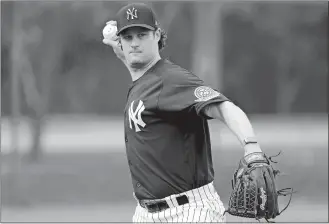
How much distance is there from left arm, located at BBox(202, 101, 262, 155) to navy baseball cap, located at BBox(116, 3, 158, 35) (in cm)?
68

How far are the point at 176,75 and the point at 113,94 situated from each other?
1940cm

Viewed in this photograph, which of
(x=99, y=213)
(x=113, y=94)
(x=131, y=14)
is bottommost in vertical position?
(x=99, y=213)

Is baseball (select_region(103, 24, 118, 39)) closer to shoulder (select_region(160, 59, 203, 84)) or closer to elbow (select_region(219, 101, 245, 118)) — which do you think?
shoulder (select_region(160, 59, 203, 84))

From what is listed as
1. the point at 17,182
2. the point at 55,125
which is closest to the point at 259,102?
the point at 55,125

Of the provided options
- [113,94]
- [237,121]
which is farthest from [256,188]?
[113,94]

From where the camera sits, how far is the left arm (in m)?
3.04

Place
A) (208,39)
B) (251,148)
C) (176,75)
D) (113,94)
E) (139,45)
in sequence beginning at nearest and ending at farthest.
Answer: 1. (251,148)
2. (176,75)
3. (139,45)
4. (208,39)
5. (113,94)

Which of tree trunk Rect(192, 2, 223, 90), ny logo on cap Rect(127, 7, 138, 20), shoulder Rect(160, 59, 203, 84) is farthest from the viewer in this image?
tree trunk Rect(192, 2, 223, 90)

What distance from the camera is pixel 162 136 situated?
3535 millimetres

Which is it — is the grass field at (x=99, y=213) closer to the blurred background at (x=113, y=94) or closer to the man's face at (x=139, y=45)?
the blurred background at (x=113, y=94)

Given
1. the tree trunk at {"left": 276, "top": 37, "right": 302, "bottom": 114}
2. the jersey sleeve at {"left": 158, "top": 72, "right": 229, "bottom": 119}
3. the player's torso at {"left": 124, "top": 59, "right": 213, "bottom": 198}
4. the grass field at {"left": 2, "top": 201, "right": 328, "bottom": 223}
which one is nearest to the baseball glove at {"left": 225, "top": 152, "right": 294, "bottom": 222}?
the jersey sleeve at {"left": 158, "top": 72, "right": 229, "bottom": 119}

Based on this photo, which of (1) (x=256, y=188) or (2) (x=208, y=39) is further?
(2) (x=208, y=39)

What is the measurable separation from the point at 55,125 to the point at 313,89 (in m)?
8.25

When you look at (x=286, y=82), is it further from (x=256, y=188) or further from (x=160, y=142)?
(x=256, y=188)
